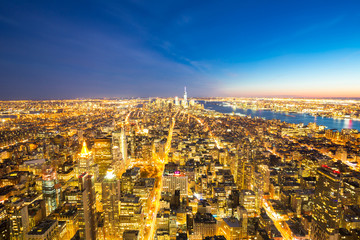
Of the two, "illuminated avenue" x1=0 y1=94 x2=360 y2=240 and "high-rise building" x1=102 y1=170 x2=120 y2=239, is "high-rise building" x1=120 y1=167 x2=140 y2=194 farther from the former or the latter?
"high-rise building" x1=102 y1=170 x2=120 y2=239

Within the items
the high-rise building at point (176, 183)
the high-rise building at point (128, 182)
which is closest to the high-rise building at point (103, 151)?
the high-rise building at point (128, 182)

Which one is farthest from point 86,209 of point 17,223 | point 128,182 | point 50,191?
point 128,182

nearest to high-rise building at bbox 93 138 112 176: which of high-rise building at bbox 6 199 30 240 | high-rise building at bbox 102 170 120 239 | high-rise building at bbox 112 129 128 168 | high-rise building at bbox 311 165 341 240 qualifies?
high-rise building at bbox 112 129 128 168

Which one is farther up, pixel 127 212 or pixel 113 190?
pixel 113 190

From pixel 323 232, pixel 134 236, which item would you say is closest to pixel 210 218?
pixel 134 236

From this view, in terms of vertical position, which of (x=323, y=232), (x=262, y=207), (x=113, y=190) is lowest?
(x=262, y=207)

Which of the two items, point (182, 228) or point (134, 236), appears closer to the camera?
point (134, 236)

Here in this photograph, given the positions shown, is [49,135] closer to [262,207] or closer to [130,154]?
[130,154]

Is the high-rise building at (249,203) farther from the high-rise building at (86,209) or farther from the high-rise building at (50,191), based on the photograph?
the high-rise building at (50,191)
